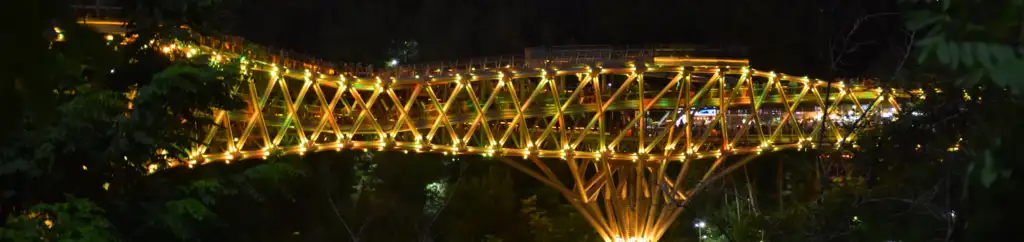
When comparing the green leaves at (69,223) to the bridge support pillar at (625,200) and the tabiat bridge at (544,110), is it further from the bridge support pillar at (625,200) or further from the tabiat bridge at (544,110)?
the bridge support pillar at (625,200)

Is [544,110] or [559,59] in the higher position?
[559,59]

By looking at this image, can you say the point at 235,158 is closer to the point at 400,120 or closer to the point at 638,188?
the point at 400,120

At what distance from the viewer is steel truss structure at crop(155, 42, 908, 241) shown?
29203 millimetres

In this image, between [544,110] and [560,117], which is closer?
[560,117]

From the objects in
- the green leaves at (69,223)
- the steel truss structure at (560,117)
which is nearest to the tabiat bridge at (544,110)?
the steel truss structure at (560,117)

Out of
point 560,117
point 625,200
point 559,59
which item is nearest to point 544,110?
point 560,117

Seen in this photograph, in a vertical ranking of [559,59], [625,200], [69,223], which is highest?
[559,59]

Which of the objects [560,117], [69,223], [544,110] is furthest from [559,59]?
[69,223]

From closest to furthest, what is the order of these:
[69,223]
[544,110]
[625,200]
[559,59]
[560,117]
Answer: [69,223]
[559,59]
[560,117]
[544,110]
[625,200]

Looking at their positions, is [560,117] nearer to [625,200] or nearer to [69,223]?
[625,200]

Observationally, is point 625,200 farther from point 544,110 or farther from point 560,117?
point 560,117

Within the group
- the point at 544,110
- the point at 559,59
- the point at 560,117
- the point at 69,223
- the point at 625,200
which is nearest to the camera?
the point at 69,223

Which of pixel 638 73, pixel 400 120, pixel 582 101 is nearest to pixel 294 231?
pixel 400 120

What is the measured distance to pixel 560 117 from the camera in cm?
3133
